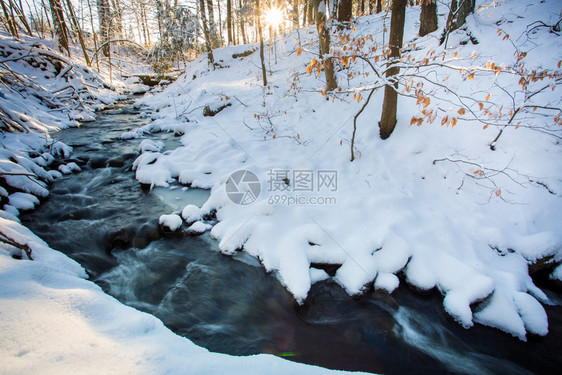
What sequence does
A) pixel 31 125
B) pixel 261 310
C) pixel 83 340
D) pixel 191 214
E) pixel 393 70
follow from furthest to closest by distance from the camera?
pixel 31 125 < pixel 393 70 < pixel 191 214 < pixel 261 310 < pixel 83 340

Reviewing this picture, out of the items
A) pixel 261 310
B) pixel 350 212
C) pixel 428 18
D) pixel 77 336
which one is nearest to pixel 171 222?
pixel 261 310

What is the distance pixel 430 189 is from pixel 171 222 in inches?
202

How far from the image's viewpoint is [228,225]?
454 centimetres

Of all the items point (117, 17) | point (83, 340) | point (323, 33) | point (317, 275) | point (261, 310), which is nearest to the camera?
point (83, 340)

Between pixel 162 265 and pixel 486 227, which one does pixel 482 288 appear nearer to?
pixel 486 227

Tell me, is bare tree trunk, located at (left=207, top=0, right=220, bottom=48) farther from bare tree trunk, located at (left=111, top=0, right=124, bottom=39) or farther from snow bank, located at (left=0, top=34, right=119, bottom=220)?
bare tree trunk, located at (left=111, top=0, right=124, bottom=39)

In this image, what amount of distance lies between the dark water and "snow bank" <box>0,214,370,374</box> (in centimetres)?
123

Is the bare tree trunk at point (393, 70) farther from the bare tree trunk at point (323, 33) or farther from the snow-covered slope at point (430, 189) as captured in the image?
the bare tree trunk at point (323, 33)

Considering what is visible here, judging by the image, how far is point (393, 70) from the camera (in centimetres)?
507

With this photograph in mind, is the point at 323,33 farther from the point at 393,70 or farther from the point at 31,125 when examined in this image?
the point at 31,125

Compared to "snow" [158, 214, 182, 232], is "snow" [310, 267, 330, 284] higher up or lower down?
lower down

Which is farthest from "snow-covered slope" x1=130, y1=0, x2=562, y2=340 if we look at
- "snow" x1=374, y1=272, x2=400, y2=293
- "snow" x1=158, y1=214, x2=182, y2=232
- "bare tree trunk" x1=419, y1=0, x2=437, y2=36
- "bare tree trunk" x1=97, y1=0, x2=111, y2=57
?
"bare tree trunk" x1=97, y1=0, x2=111, y2=57

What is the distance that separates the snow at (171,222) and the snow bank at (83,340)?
221 centimetres

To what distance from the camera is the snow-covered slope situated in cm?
340
